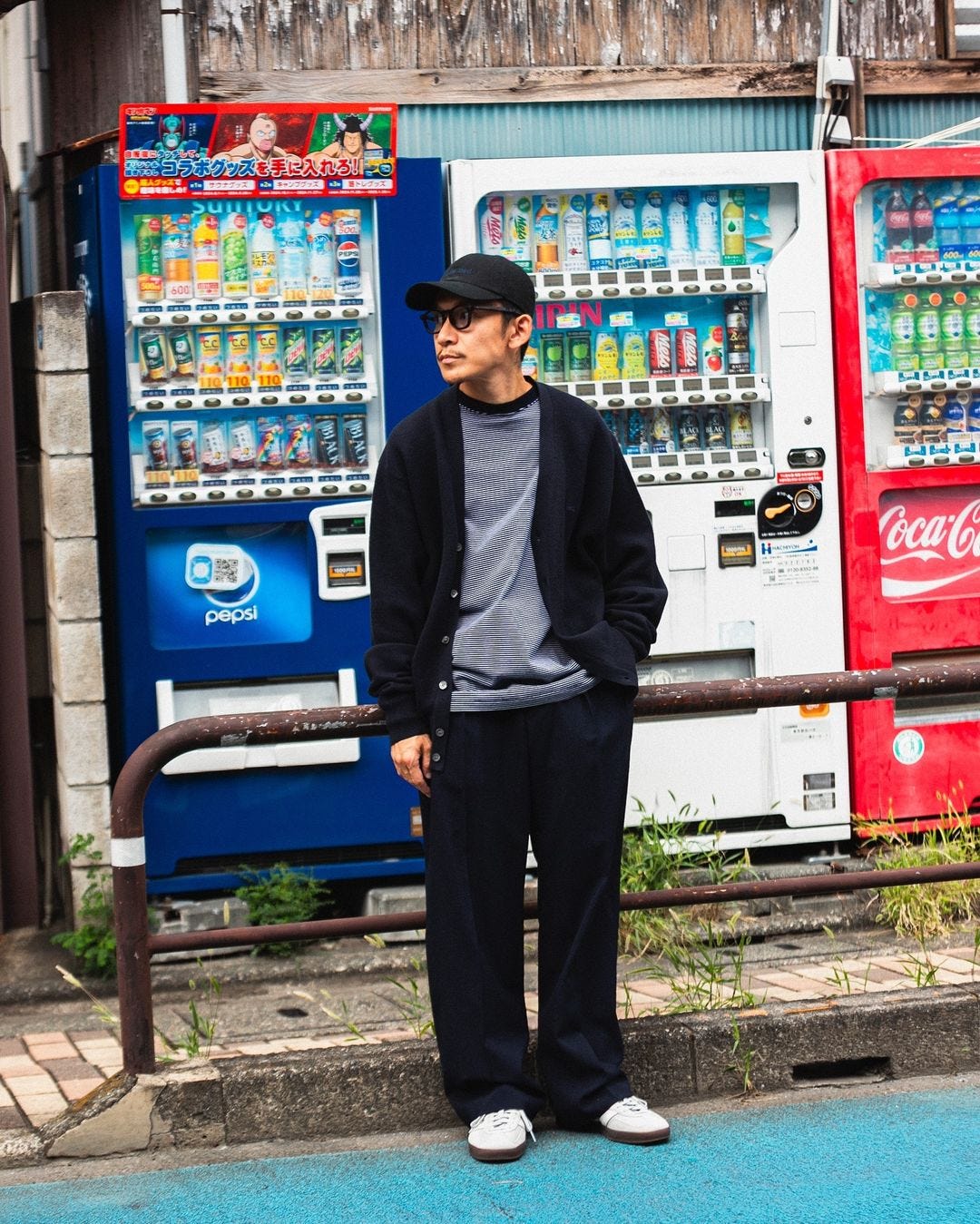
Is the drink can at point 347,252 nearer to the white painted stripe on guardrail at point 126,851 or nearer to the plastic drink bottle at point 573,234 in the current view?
the plastic drink bottle at point 573,234

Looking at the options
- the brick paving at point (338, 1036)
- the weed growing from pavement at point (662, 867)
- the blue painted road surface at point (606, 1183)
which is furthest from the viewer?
the weed growing from pavement at point (662, 867)

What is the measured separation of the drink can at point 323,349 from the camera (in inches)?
228

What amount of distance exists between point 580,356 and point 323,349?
99 centimetres

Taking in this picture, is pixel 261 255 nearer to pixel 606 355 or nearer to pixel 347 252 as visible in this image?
pixel 347 252

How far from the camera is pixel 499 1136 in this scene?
3.54 meters

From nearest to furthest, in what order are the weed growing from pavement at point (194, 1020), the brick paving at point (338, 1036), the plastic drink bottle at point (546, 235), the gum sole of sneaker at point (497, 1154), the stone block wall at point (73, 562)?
the gum sole of sneaker at point (497, 1154) < the weed growing from pavement at point (194, 1020) < the brick paving at point (338, 1036) < the stone block wall at point (73, 562) < the plastic drink bottle at point (546, 235)

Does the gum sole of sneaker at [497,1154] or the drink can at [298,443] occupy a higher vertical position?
the drink can at [298,443]

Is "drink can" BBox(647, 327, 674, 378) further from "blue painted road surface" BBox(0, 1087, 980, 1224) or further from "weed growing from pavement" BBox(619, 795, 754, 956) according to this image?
"blue painted road surface" BBox(0, 1087, 980, 1224)

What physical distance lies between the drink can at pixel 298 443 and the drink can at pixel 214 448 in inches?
8.7

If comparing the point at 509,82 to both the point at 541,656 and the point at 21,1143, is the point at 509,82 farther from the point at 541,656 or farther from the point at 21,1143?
the point at 21,1143

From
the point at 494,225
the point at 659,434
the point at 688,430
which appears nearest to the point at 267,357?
the point at 494,225

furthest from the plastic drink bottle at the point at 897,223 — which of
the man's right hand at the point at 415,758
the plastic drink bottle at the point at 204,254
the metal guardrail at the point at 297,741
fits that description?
the man's right hand at the point at 415,758

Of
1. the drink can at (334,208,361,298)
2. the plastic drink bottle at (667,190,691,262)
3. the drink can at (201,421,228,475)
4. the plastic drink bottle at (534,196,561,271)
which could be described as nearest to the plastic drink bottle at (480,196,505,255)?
the plastic drink bottle at (534,196,561,271)

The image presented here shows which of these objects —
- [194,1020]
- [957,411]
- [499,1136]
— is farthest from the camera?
[957,411]
